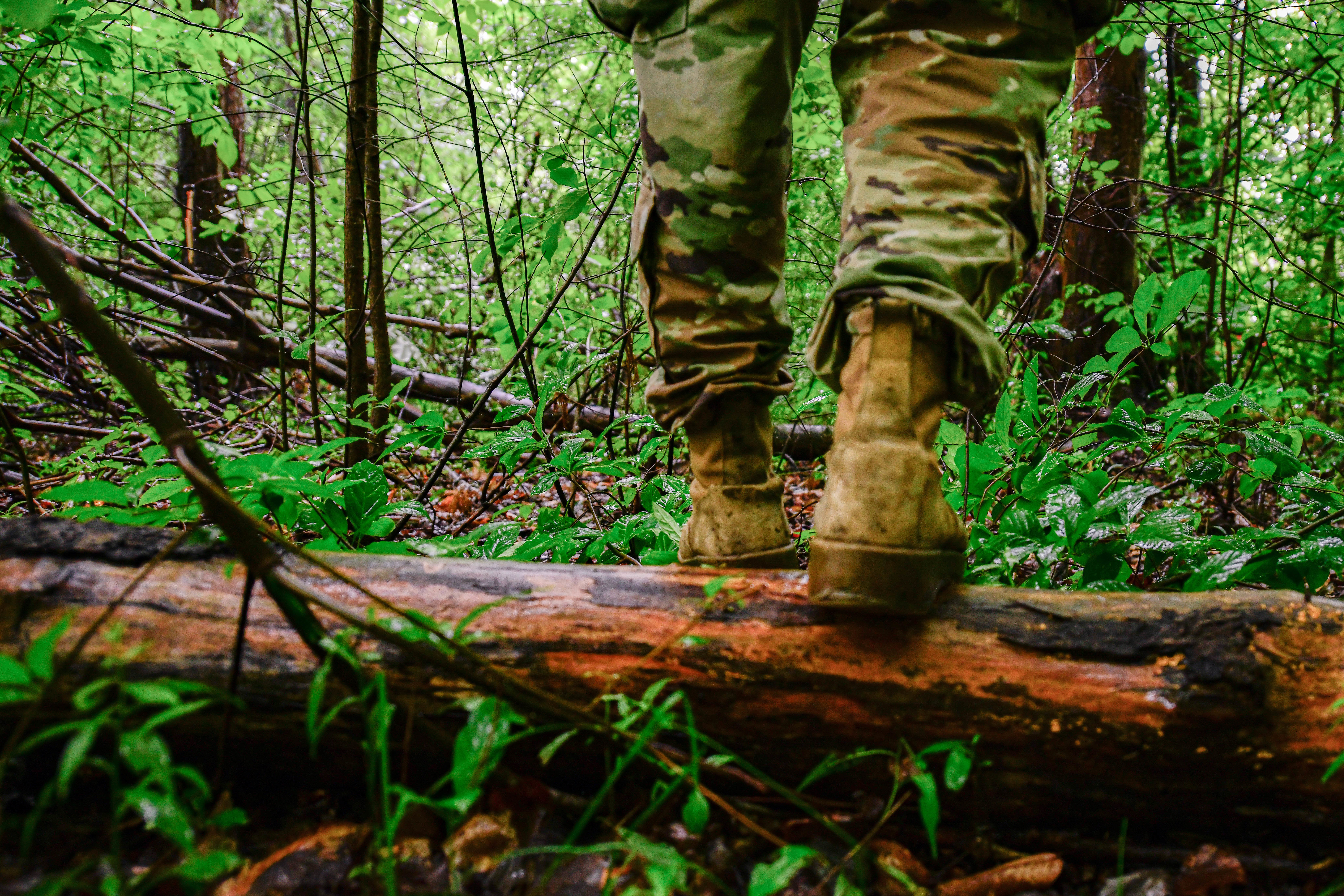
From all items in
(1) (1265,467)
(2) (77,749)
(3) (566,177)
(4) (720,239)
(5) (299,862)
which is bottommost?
(5) (299,862)


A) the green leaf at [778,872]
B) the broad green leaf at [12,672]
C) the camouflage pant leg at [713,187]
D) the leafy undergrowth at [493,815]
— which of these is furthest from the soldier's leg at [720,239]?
the broad green leaf at [12,672]

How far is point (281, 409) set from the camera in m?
2.52

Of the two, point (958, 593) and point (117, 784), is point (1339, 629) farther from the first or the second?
point (117, 784)

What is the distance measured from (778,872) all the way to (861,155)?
103 cm

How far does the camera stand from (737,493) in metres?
1.41

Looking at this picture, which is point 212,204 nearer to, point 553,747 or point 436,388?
point 436,388

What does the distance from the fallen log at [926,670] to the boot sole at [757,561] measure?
0.26 meters

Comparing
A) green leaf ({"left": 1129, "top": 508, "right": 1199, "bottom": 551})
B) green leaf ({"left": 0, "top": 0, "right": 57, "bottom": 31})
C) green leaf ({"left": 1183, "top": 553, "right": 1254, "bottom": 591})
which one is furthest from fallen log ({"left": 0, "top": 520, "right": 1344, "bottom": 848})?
green leaf ({"left": 0, "top": 0, "right": 57, "bottom": 31})

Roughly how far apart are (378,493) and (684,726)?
1.16 m

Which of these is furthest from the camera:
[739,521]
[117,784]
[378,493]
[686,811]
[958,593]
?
[378,493]

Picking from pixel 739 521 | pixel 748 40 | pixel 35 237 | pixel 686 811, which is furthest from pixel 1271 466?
pixel 35 237

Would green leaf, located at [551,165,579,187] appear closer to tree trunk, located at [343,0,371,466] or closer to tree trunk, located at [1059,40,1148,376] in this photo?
tree trunk, located at [343,0,371,466]

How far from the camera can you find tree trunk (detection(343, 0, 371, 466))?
7.56 ft

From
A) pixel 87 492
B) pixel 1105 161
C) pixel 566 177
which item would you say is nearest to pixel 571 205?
pixel 566 177
